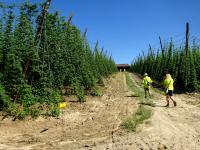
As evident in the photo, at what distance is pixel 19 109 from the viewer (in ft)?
42.3

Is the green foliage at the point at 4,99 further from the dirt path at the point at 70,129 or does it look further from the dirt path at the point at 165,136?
the dirt path at the point at 165,136

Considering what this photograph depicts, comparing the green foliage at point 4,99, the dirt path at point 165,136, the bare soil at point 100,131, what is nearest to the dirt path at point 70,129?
the bare soil at point 100,131

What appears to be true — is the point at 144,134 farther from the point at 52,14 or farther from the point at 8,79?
the point at 52,14

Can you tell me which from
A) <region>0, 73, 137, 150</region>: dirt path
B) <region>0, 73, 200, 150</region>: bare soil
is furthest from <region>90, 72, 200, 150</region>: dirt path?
<region>0, 73, 137, 150</region>: dirt path

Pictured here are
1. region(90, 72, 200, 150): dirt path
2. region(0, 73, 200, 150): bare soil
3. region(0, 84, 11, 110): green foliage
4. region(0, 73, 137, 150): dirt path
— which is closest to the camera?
region(90, 72, 200, 150): dirt path

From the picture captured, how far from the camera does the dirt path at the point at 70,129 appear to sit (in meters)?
10.1

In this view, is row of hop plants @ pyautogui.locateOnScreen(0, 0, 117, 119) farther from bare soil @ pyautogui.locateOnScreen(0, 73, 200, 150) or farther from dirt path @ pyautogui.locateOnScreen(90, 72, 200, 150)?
dirt path @ pyautogui.locateOnScreen(90, 72, 200, 150)

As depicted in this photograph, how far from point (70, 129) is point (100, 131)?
1103 millimetres

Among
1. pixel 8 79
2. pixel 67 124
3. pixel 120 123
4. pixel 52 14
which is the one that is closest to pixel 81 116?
pixel 67 124

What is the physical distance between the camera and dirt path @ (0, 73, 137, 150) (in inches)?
398

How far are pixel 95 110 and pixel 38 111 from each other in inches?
102

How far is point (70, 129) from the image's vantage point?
11.7 meters

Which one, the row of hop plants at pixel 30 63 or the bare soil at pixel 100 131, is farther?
the row of hop plants at pixel 30 63

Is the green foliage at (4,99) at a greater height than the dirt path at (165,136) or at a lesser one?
greater
